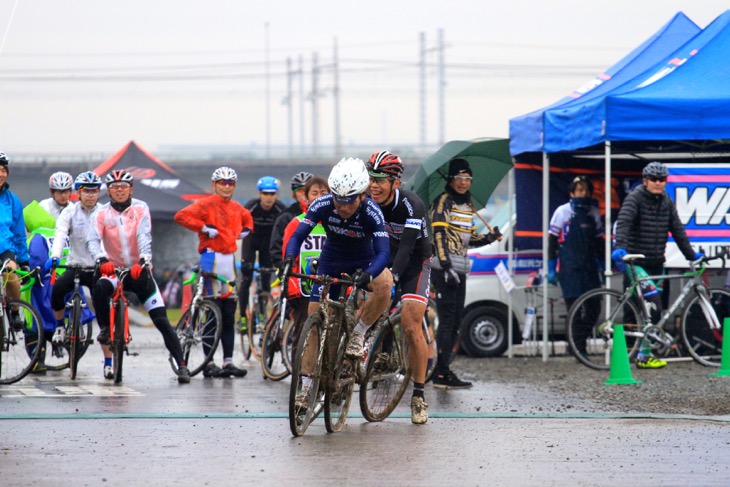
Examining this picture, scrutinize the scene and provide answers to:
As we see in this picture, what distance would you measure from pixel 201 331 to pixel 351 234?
4.51 meters

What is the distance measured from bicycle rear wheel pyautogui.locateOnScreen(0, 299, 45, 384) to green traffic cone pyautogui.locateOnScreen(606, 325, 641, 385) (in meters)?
5.42

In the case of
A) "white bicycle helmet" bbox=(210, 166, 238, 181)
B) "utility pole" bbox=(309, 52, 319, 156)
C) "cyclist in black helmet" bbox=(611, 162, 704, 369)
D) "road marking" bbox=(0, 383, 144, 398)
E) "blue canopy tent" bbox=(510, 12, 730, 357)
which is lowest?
"road marking" bbox=(0, 383, 144, 398)

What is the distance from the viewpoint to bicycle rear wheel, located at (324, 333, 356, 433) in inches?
328

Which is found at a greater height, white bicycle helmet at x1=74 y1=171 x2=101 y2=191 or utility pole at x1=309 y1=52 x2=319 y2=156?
utility pole at x1=309 y1=52 x2=319 y2=156

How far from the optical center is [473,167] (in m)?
14.7

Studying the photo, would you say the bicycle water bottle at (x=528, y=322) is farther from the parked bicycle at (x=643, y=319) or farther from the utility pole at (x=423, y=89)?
the utility pole at (x=423, y=89)

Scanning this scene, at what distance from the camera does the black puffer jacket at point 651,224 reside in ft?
44.0

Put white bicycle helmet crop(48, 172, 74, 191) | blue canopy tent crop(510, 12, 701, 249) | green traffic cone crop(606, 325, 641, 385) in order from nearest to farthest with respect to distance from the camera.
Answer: green traffic cone crop(606, 325, 641, 385) < white bicycle helmet crop(48, 172, 74, 191) < blue canopy tent crop(510, 12, 701, 249)

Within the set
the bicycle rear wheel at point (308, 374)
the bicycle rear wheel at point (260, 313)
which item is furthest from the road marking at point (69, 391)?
the bicycle rear wheel at point (260, 313)

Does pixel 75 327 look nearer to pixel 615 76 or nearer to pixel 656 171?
pixel 656 171

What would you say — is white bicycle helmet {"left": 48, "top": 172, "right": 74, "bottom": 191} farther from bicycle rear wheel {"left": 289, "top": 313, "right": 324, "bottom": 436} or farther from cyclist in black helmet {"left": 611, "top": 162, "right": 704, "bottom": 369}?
bicycle rear wheel {"left": 289, "top": 313, "right": 324, "bottom": 436}

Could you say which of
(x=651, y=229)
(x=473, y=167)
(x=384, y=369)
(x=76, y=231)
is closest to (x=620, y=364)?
(x=651, y=229)

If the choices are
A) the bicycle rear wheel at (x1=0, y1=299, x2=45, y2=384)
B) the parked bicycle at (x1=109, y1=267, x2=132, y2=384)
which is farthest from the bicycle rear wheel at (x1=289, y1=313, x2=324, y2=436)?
the bicycle rear wheel at (x1=0, y1=299, x2=45, y2=384)

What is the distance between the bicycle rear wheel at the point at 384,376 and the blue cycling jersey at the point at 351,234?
2.10 ft
